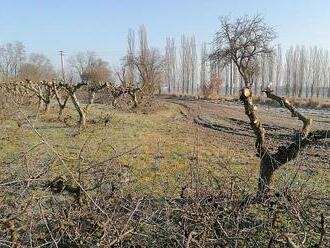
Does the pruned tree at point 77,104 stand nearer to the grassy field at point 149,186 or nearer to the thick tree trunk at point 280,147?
the grassy field at point 149,186

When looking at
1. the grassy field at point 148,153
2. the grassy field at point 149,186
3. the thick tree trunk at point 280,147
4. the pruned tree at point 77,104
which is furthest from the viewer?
the pruned tree at point 77,104

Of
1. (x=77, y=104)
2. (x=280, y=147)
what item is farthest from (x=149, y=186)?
(x=77, y=104)

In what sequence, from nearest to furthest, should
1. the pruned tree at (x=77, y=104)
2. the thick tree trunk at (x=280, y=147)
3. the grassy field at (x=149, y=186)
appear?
the grassy field at (x=149, y=186), the thick tree trunk at (x=280, y=147), the pruned tree at (x=77, y=104)

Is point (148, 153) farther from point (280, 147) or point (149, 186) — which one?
point (280, 147)

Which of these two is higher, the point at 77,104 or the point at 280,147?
the point at 280,147

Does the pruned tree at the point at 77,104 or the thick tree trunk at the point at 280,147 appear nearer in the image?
the thick tree trunk at the point at 280,147

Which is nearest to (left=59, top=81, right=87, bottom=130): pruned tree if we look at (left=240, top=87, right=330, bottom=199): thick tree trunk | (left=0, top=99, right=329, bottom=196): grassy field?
(left=0, top=99, right=329, bottom=196): grassy field

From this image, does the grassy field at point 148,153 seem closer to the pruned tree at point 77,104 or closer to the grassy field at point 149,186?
the grassy field at point 149,186

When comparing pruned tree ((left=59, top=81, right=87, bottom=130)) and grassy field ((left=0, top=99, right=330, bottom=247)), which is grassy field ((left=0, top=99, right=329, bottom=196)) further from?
pruned tree ((left=59, top=81, right=87, bottom=130))

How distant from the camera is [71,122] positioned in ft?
63.6

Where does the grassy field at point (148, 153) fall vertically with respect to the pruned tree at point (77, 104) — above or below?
below

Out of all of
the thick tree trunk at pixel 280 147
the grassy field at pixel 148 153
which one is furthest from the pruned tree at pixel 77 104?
the thick tree trunk at pixel 280 147

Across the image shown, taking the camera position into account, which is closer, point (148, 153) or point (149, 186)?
point (149, 186)

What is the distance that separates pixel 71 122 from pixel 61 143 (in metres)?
5.74
